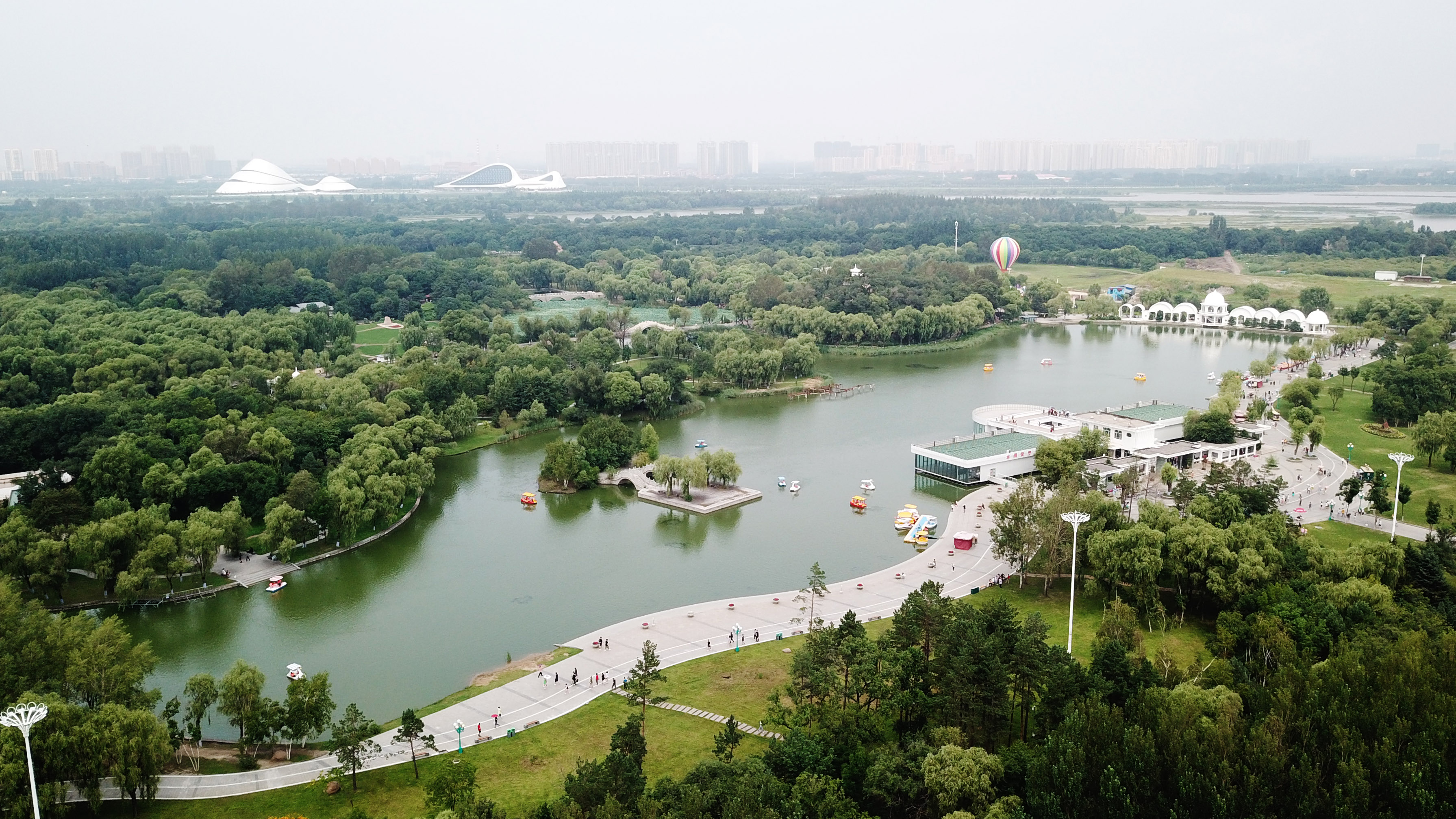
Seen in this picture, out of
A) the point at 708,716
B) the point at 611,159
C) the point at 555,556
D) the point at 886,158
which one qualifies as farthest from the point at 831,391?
the point at 886,158

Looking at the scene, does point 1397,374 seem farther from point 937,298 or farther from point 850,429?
point 937,298

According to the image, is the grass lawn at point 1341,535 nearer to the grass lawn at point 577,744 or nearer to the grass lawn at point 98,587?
the grass lawn at point 577,744

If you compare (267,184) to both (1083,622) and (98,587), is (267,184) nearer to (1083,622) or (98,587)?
(98,587)

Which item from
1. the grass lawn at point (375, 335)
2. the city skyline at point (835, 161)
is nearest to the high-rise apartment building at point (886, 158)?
the city skyline at point (835, 161)

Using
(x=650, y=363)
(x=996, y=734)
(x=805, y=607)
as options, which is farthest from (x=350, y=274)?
(x=996, y=734)

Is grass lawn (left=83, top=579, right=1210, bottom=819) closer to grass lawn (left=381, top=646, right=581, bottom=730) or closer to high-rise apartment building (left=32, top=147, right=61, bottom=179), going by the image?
grass lawn (left=381, top=646, right=581, bottom=730)
